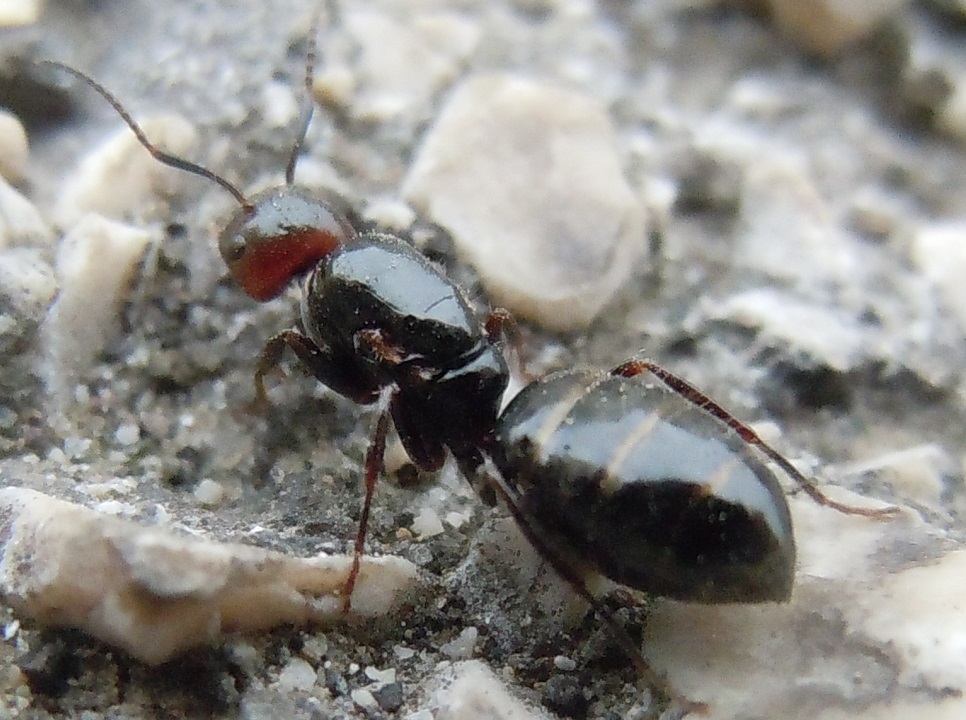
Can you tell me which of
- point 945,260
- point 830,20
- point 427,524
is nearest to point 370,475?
point 427,524

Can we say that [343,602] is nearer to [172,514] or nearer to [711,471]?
[172,514]

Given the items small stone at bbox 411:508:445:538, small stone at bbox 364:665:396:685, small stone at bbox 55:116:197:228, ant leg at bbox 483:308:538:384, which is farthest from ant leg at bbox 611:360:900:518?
small stone at bbox 55:116:197:228

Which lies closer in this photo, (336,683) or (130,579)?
(130,579)

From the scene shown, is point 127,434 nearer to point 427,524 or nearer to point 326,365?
point 326,365

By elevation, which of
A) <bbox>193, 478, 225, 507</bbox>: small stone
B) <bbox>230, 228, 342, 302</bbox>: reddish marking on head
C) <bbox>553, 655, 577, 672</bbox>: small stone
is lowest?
<bbox>193, 478, 225, 507</bbox>: small stone

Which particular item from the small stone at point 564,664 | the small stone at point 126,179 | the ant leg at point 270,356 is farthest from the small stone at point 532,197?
the small stone at point 564,664

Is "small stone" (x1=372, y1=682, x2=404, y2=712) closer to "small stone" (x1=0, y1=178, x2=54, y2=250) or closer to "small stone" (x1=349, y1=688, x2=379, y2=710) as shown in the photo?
"small stone" (x1=349, y1=688, x2=379, y2=710)

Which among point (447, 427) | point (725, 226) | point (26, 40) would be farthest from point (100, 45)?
point (725, 226)
